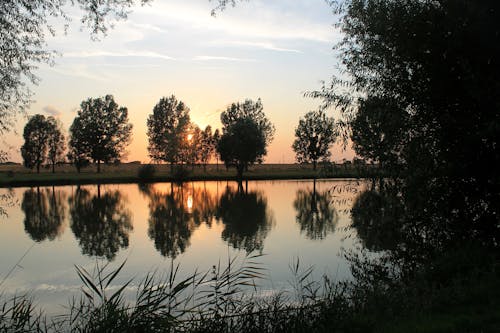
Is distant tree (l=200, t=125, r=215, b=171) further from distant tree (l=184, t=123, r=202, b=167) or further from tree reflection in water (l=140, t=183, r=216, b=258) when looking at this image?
tree reflection in water (l=140, t=183, r=216, b=258)

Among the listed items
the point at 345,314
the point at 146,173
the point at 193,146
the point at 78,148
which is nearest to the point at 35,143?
the point at 78,148

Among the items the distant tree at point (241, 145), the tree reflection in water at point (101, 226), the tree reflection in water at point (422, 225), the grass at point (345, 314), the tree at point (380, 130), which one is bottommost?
the tree reflection in water at point (101, 226)

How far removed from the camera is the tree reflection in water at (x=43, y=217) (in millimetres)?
19453

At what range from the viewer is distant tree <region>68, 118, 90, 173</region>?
80.3 m

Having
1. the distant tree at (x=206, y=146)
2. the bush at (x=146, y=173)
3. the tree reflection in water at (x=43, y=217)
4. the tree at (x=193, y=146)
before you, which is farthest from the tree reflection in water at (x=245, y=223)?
the distant tree at (x=206, y=146)

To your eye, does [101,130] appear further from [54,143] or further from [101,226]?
[101,226]

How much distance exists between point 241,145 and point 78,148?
33.7 meters

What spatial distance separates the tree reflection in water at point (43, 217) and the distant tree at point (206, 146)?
53361mm

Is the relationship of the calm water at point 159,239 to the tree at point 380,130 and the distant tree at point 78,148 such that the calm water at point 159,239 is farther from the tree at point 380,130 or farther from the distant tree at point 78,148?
the distant tree at point 78,148

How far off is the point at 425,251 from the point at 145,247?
396 inches

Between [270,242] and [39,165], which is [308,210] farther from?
[39,165]

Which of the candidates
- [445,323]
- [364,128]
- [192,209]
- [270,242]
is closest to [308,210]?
[192,209]

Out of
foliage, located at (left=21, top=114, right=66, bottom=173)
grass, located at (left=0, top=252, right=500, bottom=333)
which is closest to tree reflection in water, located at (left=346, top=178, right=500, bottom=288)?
grass, located at (left=0, top=252, right=500, bottom=333)

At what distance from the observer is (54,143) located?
285 ft
